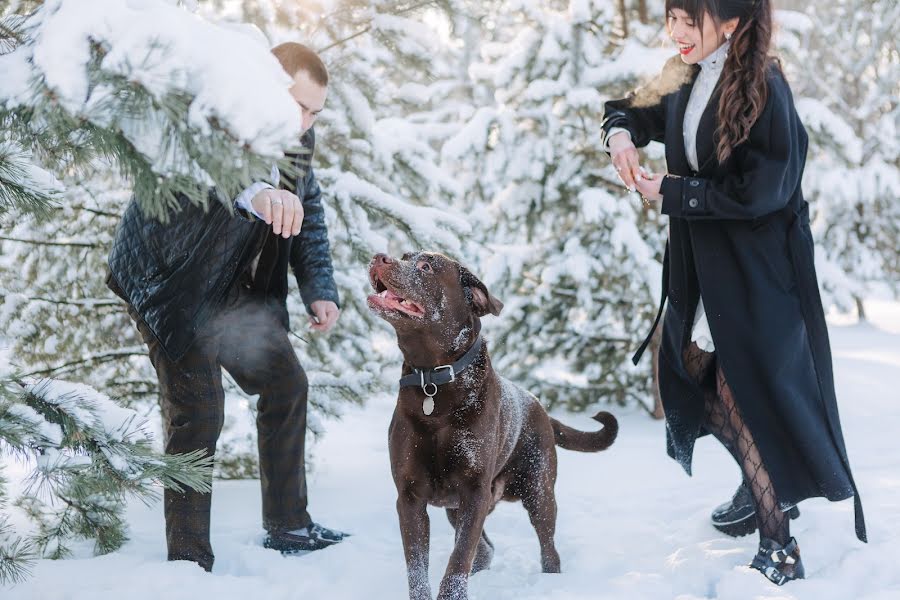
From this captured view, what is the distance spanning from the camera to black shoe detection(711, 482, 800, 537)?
3475 millimetres

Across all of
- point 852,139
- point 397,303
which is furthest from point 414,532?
point 852,139

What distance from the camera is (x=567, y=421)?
6676 mm

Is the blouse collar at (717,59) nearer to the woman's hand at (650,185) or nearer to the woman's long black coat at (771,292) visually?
the woman's long black coat at (771,292)

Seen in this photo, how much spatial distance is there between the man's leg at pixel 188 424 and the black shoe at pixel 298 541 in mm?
423

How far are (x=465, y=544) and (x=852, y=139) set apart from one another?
501 centimetres

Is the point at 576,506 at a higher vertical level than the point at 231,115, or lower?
lower

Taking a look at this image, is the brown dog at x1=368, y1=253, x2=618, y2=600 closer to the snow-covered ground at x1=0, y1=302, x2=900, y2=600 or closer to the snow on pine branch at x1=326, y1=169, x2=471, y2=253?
the snow-covered ground at x1=0, y1=302, x2=900, y2=600

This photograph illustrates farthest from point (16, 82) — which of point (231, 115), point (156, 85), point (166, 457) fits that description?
point (166, 457)

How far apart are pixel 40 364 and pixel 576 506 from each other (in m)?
2.92

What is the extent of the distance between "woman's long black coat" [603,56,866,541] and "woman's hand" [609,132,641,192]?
0.51 ft

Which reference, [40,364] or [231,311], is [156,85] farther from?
[40,364]

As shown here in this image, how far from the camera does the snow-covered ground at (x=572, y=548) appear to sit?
2762 mm

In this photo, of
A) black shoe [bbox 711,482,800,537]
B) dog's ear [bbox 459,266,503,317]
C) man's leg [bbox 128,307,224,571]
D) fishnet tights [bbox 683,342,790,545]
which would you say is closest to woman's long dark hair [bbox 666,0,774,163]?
fishnet tights [bbox 683,342,790,545]

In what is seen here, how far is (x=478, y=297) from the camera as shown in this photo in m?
2.93
